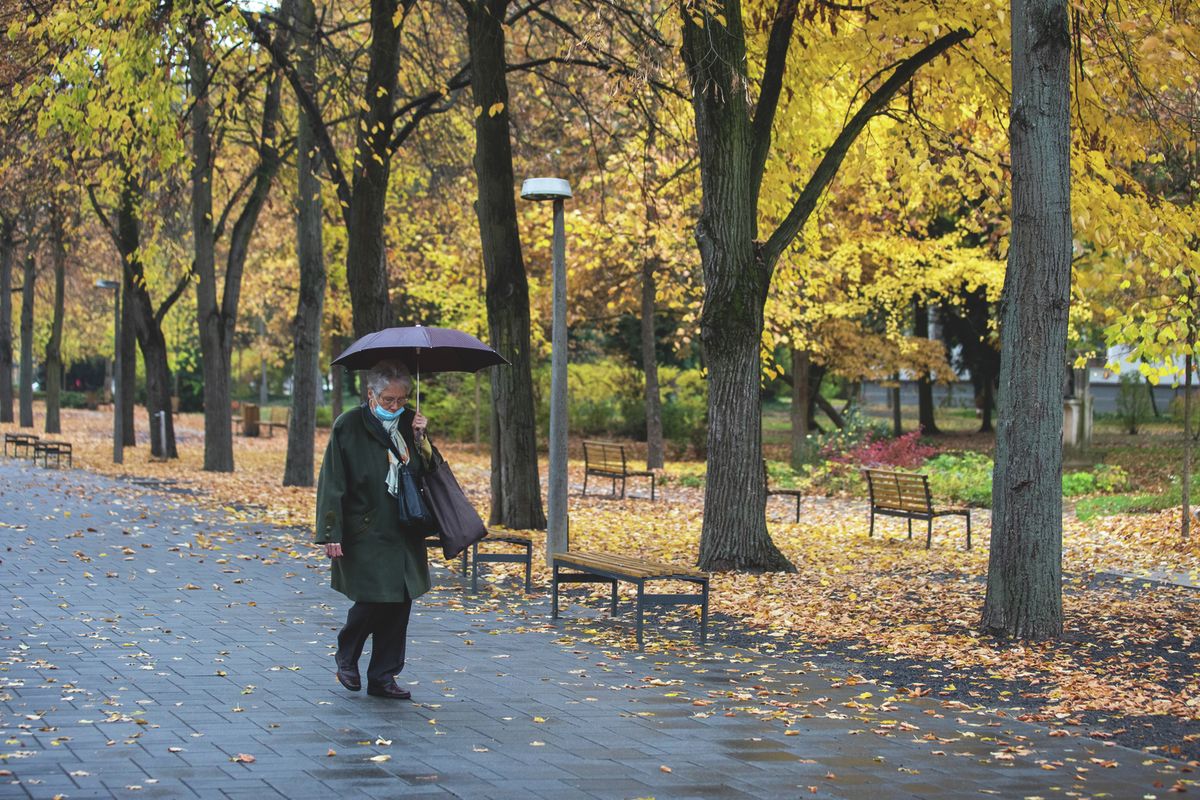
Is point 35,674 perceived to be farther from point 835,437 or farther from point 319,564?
point 835,437

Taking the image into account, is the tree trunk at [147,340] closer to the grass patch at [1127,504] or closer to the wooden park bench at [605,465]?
the wooden park bench at [605,465]

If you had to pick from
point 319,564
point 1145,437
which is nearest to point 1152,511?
point 319,564

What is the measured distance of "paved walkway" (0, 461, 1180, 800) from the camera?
5.40 metres

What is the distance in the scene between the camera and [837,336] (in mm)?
29422

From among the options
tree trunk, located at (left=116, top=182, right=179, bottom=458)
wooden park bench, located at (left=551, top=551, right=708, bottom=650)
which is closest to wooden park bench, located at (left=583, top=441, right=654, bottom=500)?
tree trunk, located at (left=116, top=182, right=179, bottom=458)

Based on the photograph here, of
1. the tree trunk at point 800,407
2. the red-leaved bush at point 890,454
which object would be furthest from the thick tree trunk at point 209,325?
the red-leaved bush at point 890,454

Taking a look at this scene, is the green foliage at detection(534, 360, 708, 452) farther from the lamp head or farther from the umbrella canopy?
the umbrella canopy

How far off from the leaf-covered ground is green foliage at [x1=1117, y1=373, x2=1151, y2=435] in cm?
1819

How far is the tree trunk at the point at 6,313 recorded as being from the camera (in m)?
35.1

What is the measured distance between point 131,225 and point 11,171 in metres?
4.72

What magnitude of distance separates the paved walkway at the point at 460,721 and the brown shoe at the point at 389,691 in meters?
0.06

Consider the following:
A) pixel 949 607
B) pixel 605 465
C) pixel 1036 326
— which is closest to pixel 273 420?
pixel 605 465

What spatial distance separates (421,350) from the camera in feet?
26.1

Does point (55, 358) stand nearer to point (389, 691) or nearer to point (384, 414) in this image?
point (384, 414)
